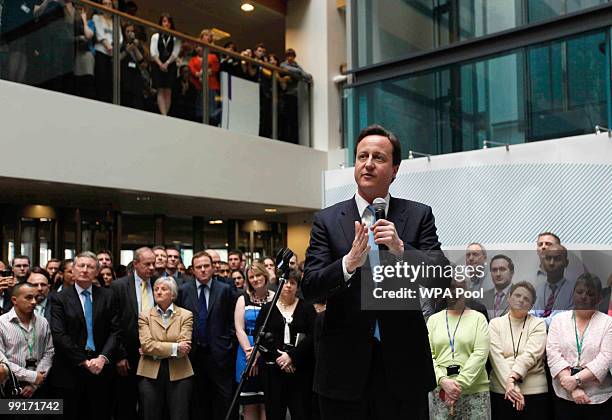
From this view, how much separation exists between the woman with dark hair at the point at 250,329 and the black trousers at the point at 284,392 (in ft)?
0.44

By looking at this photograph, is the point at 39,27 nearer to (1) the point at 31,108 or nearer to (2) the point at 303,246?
(1) the point at 31,108

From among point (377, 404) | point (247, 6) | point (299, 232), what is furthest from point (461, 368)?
point (247, 6)

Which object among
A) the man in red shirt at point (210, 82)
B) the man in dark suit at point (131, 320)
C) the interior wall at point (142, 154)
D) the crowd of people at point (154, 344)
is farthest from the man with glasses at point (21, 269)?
the man in red shirt at point (210, 82)

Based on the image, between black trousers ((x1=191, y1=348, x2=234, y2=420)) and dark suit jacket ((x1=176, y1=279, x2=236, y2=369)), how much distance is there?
6 cm

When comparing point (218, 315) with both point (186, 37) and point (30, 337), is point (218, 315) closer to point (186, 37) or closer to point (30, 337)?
point (30, 337)

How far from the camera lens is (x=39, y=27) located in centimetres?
868

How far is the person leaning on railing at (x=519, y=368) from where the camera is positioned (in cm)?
460

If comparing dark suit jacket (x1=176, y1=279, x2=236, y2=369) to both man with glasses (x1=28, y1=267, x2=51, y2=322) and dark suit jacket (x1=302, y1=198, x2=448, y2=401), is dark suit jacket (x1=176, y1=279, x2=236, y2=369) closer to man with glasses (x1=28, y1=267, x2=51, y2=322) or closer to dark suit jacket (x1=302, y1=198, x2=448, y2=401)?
man with glasses (x1=28, y1=267, x2=51, y2=322)

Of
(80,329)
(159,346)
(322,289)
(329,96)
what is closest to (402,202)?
(322,289)

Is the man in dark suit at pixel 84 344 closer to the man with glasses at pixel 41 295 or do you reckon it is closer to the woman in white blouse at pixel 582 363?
the man with glasses at pixel 41 295

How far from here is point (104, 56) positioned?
9.48 metres

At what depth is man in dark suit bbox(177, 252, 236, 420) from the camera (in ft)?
20.7

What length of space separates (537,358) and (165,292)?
3072mm

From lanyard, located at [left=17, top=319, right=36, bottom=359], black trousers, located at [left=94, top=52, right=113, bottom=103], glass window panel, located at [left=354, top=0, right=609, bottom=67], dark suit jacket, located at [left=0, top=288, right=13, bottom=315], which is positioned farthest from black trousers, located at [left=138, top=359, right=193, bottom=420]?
glass window panel, located at [left=354, top=0, right=609, bottom=67]
